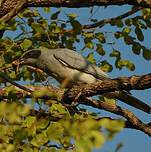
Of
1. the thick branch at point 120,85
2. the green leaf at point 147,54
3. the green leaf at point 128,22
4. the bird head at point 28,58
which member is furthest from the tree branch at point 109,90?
the green leaf at point 128,22

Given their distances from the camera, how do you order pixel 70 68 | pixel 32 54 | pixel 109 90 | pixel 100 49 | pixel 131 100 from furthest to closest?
pixel 32 54, pixel 70 68, pixel 131 100, pixel 100 49, pixel 109 90

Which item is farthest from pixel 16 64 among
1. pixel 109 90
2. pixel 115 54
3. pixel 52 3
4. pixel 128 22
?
pixel 128 22

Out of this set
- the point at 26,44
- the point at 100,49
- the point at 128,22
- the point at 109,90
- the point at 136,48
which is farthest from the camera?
the point at 100,49

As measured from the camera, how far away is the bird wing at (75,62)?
5961mm

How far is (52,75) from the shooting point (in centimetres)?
600

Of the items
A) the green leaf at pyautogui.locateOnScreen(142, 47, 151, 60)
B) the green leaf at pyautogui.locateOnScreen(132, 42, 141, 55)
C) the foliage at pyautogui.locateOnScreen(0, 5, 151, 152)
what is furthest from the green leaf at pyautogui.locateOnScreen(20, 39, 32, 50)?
the green leaf at pyautogui.locateOnScreen(142, 47, 151, 60)

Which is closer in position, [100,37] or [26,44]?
[26,44]

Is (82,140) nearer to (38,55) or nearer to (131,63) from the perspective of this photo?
(131,63)

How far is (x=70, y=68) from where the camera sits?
6070 millimetres

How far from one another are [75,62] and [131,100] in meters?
1.31

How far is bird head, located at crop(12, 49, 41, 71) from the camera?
5.57 meters

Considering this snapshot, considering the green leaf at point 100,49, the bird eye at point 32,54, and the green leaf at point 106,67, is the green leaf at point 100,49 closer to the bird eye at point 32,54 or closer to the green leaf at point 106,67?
the green leaf at point 106,67

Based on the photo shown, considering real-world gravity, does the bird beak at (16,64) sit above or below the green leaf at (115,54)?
below

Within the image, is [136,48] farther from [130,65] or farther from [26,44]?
[26,44]
